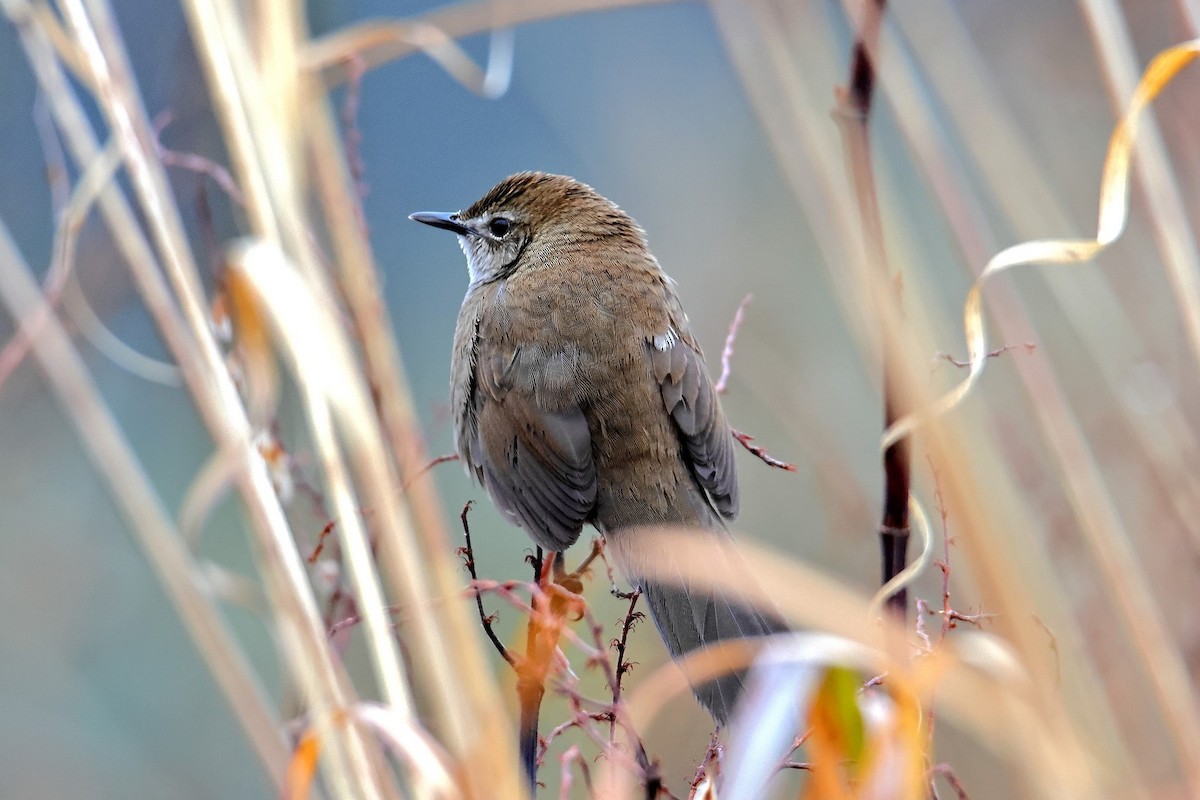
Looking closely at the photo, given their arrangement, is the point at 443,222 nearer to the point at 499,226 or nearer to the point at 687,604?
the point at 499,226

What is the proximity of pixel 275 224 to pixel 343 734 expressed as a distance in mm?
916

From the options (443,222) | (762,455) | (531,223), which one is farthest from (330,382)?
(443,222)

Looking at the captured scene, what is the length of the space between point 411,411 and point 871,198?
3.51ft

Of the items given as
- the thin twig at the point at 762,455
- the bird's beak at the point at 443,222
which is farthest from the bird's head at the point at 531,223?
the thin twig at the point at 762,455

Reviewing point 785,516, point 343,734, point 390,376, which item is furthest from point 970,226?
point 785,516

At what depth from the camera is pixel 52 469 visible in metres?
4.78

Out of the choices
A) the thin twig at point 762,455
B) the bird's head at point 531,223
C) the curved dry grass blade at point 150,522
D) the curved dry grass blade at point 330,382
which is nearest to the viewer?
the curved dry grass blade at point 330,382

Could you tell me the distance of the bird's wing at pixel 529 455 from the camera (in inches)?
103

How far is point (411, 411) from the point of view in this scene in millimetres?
2230

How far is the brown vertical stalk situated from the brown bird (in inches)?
35.4

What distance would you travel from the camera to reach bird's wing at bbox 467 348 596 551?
2621mm

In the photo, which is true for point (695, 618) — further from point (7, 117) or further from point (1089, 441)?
point (7, 117)

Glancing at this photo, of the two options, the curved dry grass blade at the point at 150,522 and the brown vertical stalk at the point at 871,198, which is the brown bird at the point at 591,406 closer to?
the curved dry grass blade at the point at 150,522

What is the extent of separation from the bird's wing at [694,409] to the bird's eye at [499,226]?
28.0 inches
